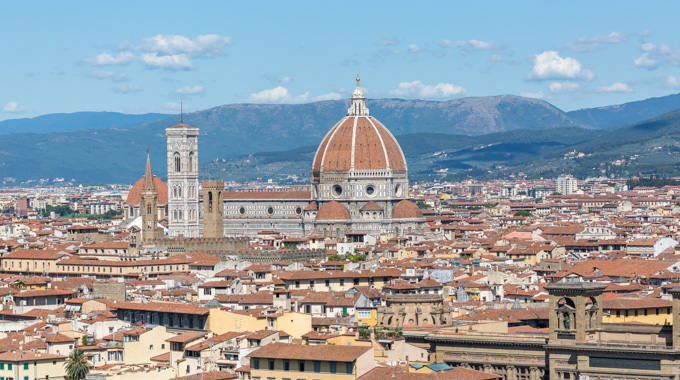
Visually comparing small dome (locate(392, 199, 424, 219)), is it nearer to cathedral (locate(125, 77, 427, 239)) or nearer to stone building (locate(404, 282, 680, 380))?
cathedral (locate(125, 77, 427, 239))

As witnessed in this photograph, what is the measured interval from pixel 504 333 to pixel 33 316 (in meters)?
26.2

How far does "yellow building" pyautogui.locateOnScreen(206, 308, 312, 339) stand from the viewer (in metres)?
56.4

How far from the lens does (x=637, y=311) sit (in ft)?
171

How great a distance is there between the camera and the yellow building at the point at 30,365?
52688mm

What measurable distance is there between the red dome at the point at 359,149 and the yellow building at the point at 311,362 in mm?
103748

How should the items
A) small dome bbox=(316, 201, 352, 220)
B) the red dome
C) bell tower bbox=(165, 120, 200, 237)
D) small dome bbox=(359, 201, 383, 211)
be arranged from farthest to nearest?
bell tower bbox=(165, 120, 200, 237), the red dome, small dome bbox=(359, 201, 383, 211), small dome bbox=(316, 201, 352, 220)

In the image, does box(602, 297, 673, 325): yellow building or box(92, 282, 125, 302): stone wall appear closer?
box(602, 297, 673, 325): yellow building

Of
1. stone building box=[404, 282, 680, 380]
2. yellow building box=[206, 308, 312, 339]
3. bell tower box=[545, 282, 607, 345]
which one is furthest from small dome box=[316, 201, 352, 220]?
bell tower box=[545, 282, 607, 345]

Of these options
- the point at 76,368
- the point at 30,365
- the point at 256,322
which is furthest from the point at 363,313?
the point at 76,368

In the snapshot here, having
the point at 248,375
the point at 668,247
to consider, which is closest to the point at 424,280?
the point at 248,375

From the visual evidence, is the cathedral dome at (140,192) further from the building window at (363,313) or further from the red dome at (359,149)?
the building window at (363,313)

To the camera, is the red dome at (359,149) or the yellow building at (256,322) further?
the red dome at (359,149)

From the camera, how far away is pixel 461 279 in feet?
268

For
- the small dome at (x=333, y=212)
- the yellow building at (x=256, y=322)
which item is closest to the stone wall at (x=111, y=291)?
the yellow building at (x=256, y=322)
